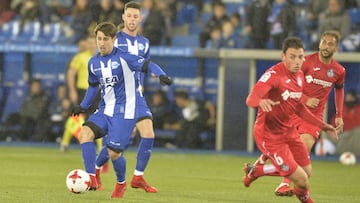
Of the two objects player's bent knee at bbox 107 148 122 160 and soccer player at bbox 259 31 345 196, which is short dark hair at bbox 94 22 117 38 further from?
soccer player at bbox 259 31 345 196

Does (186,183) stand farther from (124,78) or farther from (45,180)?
(124,78)

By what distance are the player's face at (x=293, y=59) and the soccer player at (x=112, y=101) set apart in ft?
4.94

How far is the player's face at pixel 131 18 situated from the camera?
12461mm

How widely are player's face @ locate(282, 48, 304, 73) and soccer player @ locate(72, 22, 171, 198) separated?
150cm

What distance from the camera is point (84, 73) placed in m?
18.2

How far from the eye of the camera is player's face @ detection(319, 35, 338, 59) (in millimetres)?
12694

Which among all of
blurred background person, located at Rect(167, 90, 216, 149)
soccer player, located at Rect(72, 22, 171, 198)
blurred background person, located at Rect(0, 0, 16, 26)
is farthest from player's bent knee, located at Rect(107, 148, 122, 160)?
blurred background person, located at Rect(0, 0, 16, 26)

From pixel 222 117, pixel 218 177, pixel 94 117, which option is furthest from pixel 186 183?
pixel 222 117

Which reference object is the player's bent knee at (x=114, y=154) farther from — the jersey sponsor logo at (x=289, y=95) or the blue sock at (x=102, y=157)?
the jersey sponsor logo at (x=289, y=95)

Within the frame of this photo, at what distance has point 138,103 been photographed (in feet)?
38.6

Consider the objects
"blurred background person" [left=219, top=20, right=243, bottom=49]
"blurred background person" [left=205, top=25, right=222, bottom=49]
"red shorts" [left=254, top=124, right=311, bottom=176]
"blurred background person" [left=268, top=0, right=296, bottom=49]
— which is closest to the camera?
"red shorts" [left=254, top=124, right=311, bottom=176]

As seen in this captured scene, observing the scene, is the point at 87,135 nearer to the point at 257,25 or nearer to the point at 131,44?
the point at 131,44

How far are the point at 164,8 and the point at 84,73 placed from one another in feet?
17.9

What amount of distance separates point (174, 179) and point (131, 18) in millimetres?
3299
